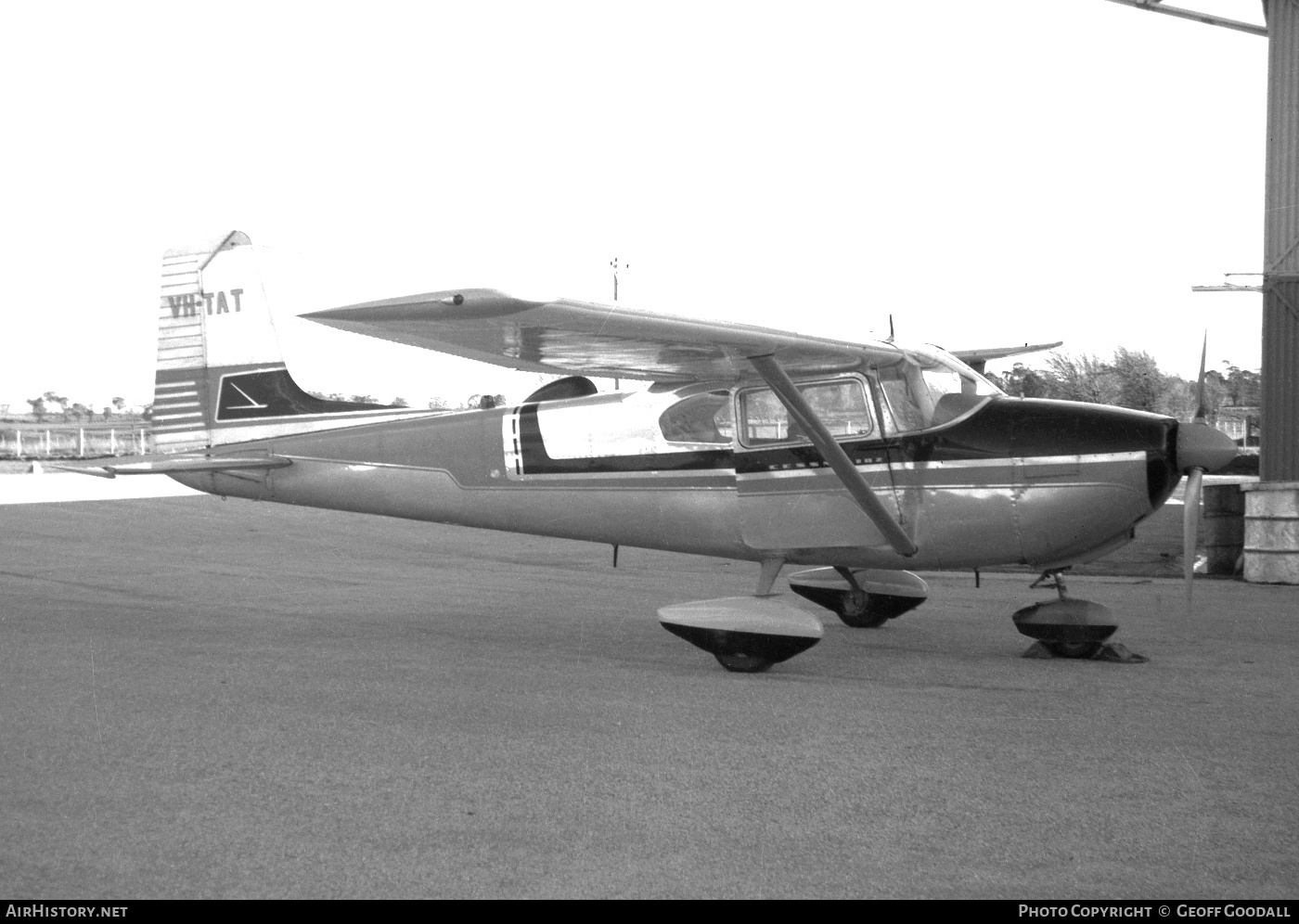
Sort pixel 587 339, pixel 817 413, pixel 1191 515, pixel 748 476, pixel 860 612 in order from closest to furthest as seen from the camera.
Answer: pixel 587 339 < pixel 1191 515 < pixel 817 413 < pixel 748 476 < pixel 860 612

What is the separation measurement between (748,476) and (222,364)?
4.84m

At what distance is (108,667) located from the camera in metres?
7.10

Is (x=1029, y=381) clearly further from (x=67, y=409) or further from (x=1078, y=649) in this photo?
(x=67, y=409)

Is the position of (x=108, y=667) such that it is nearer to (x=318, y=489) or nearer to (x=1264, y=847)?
(x=318, y=489)

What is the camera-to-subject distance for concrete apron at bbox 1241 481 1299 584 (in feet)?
43.5

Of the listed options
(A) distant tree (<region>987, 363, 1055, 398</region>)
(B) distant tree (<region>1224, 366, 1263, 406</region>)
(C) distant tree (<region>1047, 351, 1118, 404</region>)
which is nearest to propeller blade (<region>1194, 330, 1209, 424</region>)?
(A) distant tree (<region>987, 363, 1055, 398</region>)

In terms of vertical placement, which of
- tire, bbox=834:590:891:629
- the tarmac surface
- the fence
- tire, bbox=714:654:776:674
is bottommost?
the fence

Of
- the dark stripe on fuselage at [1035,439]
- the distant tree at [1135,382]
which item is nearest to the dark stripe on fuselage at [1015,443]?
the dark stripe on fuselage at [1035,439]

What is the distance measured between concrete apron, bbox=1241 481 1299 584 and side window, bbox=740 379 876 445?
7.71 m

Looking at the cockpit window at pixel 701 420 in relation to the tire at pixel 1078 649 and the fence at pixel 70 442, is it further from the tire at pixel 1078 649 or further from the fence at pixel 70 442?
the fence at pixel 70 442

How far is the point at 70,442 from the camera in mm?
68625

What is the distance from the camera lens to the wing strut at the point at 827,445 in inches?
296

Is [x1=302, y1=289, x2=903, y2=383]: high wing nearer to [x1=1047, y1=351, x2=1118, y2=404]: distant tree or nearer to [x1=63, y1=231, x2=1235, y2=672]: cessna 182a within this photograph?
[x1=63, y1=231, x2=1235, y2=672]: cessna 182a

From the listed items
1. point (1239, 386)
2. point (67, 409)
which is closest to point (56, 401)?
point (67, 409)
